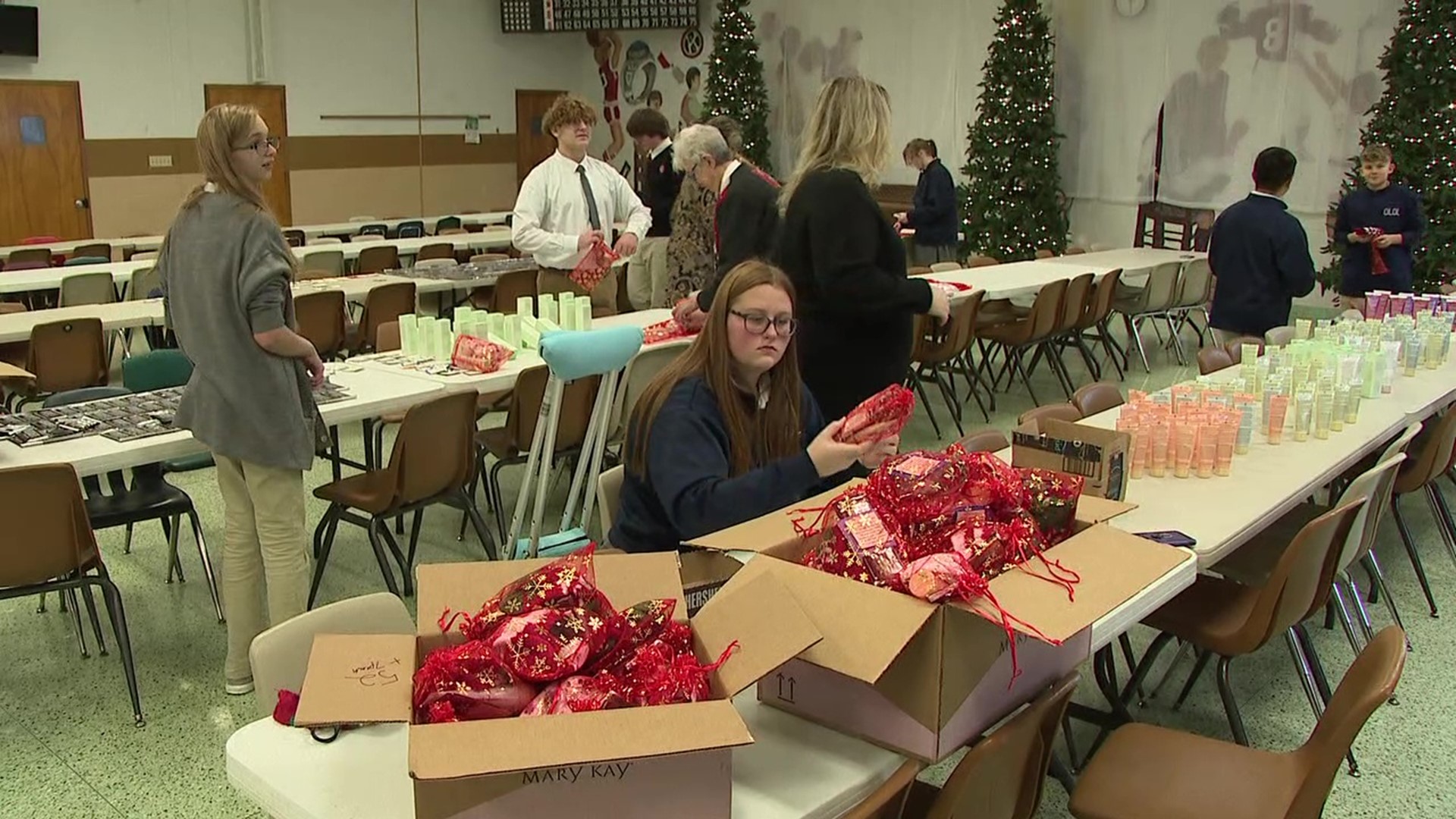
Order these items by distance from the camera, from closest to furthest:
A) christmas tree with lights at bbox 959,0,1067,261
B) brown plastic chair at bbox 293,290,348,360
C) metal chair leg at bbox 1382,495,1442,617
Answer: metal chair leg at bbox 1382,495,1442,617 < brown plastic chair at bbox 293,290,348,360 < christmas tree with lights at bbox 959,0,1067,261

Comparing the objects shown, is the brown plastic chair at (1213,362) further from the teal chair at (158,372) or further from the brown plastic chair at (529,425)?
the teal chair at (158,372)

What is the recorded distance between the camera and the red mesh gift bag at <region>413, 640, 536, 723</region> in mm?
1530

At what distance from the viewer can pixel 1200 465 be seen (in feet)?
10.1

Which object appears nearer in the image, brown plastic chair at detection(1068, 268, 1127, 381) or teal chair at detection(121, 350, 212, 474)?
teal chair at detection(121, 350, 212, 474)

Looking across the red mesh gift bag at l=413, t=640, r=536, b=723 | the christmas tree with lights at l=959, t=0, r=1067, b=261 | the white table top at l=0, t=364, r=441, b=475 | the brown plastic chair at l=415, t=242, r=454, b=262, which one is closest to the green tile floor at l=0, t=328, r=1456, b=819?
the white table top at l=0, t=364, r=441, b=475

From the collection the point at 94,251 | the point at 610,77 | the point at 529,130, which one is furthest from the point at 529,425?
the point at 610,77

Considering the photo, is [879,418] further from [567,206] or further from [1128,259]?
[1128,259]

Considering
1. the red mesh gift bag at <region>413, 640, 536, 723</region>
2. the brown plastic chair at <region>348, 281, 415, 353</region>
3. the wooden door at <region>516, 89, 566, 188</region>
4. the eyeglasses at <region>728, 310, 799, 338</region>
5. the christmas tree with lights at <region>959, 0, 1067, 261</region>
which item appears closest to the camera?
the red mesh gift bag at <region>413, 640, 536, 723</region>

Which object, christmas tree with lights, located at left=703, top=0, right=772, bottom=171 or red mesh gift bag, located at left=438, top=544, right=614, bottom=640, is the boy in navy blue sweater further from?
christmas tree with lights, located at left=703, top=0, right=772, bottom=171

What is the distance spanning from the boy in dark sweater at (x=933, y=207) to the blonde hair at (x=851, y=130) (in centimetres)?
599

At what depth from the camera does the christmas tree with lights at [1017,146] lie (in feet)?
33.5

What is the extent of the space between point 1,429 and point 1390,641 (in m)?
3.52

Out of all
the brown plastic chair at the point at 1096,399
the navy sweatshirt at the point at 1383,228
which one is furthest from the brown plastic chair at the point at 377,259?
the navy sweatshirt at the point at 1383,228

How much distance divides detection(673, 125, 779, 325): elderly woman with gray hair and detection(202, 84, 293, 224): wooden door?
8964mm
